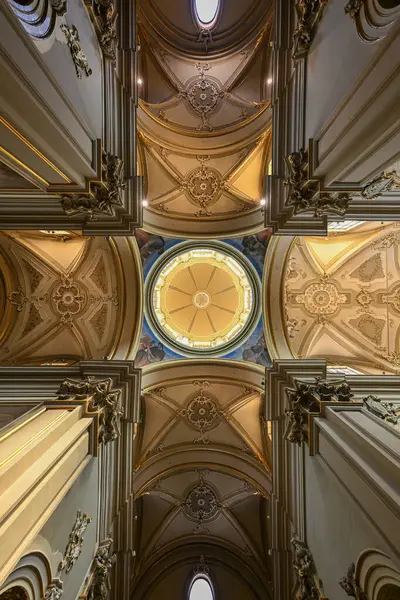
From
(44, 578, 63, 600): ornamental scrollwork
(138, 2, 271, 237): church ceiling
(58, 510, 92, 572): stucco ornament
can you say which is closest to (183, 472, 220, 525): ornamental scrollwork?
(58, 510, 92, 572): stucco ornament

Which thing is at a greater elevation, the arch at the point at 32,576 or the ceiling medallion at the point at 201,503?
the ceiling medallion at the point at 201,503

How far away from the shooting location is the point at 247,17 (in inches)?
482

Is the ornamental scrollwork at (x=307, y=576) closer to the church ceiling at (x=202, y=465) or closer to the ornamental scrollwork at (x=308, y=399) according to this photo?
the ornamental scrollwork at (x=308, y=399)

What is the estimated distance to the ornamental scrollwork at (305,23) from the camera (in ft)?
21.1

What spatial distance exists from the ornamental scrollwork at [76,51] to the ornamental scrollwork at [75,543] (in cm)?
867

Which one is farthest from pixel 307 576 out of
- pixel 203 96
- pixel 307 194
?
pixel 203 96

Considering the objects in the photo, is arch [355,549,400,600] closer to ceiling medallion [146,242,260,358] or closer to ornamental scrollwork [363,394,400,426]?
ornamental scrollwork [363,394,400,426]

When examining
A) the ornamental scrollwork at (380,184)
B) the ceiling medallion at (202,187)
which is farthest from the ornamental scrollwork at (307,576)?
the ceiling medallion at (202,187)

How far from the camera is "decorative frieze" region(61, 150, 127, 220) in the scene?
7.80 metres

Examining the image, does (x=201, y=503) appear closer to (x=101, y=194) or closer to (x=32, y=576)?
(x=32, y=576)

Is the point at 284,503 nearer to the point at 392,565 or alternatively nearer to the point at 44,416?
the point at 392,565

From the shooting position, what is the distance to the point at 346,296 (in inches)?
553

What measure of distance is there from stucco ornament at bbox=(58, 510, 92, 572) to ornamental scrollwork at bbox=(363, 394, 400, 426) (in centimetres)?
656

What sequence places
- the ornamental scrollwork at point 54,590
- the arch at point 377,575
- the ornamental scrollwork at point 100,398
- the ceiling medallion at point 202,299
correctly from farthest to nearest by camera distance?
the ceiling medallion at point 202,299 < the ornamental scrollwork at point 100,398 < the ornamental scrollwork at point 54,590 < the arch at point 377,575
